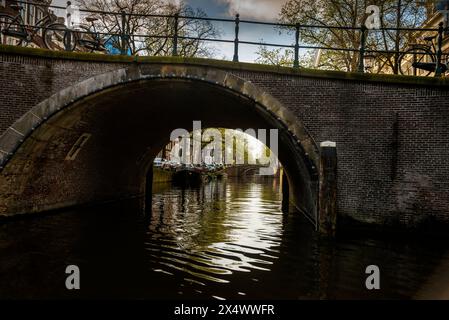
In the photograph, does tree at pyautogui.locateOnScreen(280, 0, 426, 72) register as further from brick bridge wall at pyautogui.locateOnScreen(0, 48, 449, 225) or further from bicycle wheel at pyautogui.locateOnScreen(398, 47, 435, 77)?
brick bridge wall at pyautogui.locateOnScreen(0, 48, 449, 225)

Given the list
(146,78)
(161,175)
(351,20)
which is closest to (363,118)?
(146,78)

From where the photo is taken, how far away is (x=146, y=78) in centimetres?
1123

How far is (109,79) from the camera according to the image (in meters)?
11.1

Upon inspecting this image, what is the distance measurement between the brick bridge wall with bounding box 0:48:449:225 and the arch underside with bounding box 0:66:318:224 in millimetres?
359

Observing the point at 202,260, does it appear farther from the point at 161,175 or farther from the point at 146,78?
the point at 161,175

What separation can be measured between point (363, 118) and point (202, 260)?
19.5ft

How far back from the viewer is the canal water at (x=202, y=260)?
634cm

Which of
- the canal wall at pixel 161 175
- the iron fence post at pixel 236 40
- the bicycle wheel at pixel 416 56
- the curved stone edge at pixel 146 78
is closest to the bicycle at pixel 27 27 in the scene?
the curved stone edge at pixel 146 78

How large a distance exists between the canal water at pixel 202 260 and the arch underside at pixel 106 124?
1.33m

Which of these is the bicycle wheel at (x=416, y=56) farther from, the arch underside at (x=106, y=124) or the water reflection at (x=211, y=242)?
the water reflection at (x=211, y=242)

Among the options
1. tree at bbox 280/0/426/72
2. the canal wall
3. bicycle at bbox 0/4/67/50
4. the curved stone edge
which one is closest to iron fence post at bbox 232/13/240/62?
the curved stone edge

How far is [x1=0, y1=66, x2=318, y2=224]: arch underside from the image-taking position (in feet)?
36.3

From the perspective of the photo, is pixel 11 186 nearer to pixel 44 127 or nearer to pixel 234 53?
pixel 44 127
